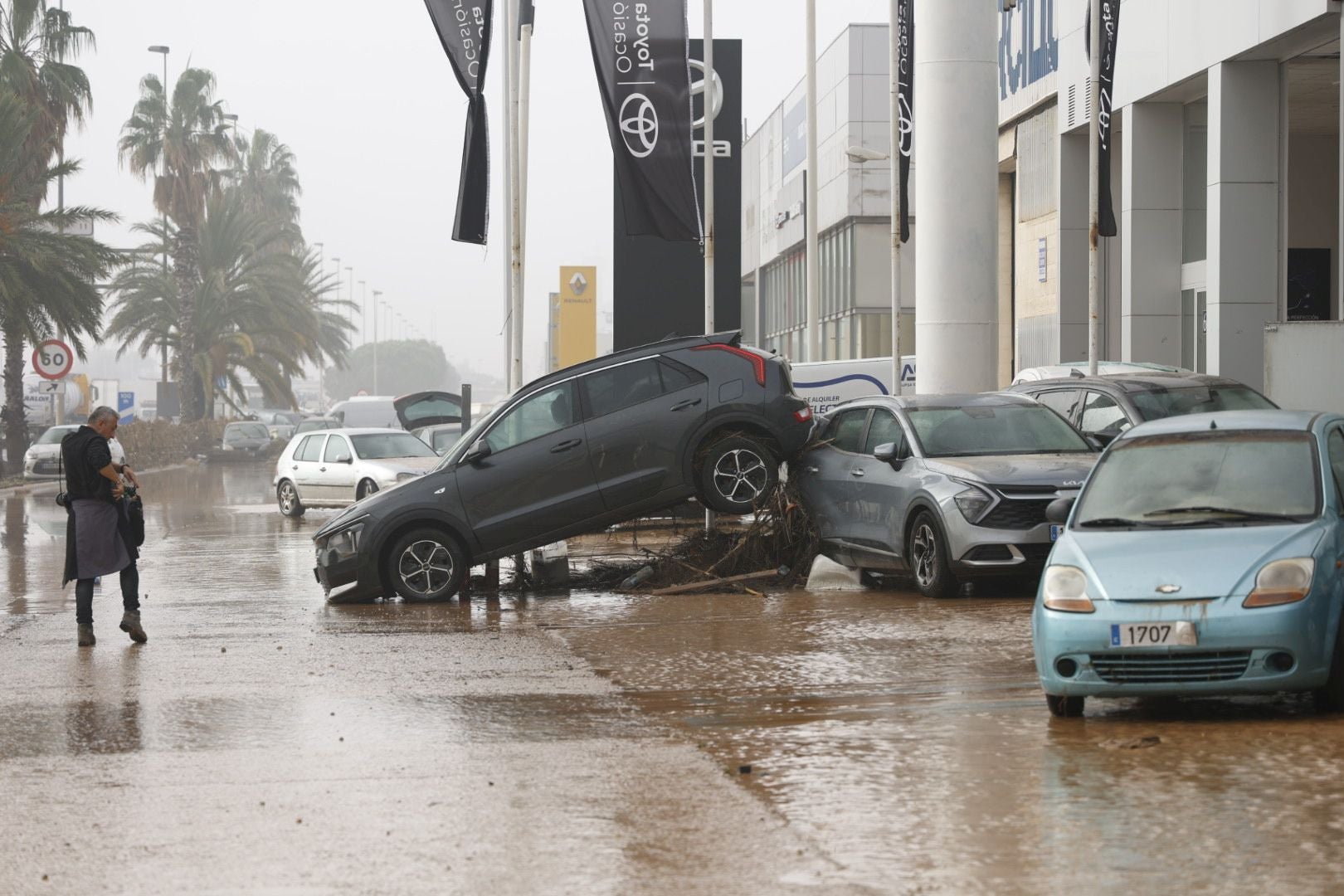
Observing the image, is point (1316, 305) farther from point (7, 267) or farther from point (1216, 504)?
point (7, 267)

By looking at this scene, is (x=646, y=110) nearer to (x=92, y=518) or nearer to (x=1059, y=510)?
(x=92, y=518)

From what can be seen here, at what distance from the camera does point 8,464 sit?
44062 millimetres

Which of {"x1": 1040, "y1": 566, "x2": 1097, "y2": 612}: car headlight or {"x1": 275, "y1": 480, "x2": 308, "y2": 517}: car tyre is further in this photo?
{"x1": 275, "y1": 480, "x2": 308, "y2": 517}: car tyre

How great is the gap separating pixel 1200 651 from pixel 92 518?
7817 millimetres

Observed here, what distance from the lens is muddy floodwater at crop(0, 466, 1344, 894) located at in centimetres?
563

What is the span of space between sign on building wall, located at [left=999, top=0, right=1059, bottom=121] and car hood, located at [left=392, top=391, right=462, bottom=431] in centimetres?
1616

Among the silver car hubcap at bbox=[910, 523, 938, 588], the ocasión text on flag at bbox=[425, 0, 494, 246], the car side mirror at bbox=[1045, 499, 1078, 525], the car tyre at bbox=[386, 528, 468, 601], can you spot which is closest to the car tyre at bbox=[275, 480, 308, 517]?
the ocasión text on flag at bbox=[425, 0, 494, 246]

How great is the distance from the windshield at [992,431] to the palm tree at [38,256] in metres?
28.3

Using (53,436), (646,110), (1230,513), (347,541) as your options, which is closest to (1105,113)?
(646,110)

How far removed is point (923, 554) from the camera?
1358cm

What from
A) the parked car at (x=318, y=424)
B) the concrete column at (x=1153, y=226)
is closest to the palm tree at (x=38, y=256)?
the parked car at (x=318, y=424)

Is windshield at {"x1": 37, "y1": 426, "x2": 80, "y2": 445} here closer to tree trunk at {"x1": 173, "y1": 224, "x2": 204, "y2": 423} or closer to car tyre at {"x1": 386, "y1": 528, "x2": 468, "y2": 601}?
tree trunk at {"x1": 173, "y1": 224, "x2": 204, "y2": 423}

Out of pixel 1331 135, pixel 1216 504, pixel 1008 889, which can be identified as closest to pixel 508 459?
pixel 1216 504

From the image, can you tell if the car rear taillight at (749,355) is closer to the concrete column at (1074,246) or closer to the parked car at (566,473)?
the parked car at (566,473)
